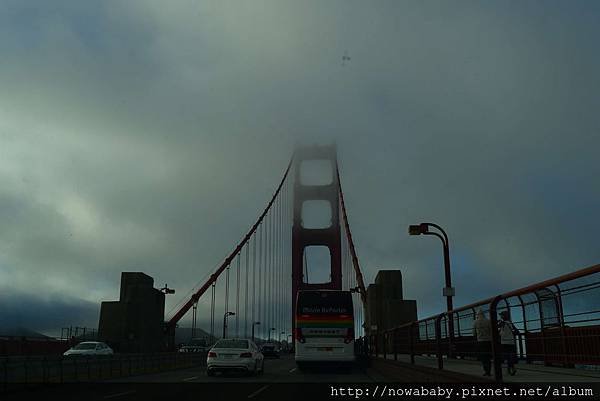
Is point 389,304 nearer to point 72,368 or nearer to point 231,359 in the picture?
point 231,359

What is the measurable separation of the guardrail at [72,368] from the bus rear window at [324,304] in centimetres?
684

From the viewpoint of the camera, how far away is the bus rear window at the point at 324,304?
75.8 ft

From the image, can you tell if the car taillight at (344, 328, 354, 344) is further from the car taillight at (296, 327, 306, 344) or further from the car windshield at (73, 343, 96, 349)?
the car windshield at (73, 343, 96, 349)

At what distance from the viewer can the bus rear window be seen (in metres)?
23.1

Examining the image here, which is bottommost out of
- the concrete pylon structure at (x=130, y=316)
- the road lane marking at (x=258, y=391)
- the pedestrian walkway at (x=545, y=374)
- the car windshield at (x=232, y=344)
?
the road lane marking at (x=258, y=391)

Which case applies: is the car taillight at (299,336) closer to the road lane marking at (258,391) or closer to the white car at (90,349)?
the road lane marking at (258,391)

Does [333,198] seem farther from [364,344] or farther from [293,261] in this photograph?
[364,344]

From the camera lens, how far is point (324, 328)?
2258cm

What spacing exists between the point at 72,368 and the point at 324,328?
9.18 meters

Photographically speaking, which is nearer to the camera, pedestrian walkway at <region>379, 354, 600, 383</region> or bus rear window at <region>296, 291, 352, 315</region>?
pedestrian walkway at <region>379, 354, 600, 383</region>

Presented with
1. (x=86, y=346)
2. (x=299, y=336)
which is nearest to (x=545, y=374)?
(x=299, y=336)

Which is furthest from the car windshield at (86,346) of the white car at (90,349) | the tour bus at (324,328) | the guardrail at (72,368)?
the tour bus at (324,328)

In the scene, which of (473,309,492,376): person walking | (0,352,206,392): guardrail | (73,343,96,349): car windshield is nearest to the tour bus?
(0,352,206,392): guardrail

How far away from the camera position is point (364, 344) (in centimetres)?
2812
